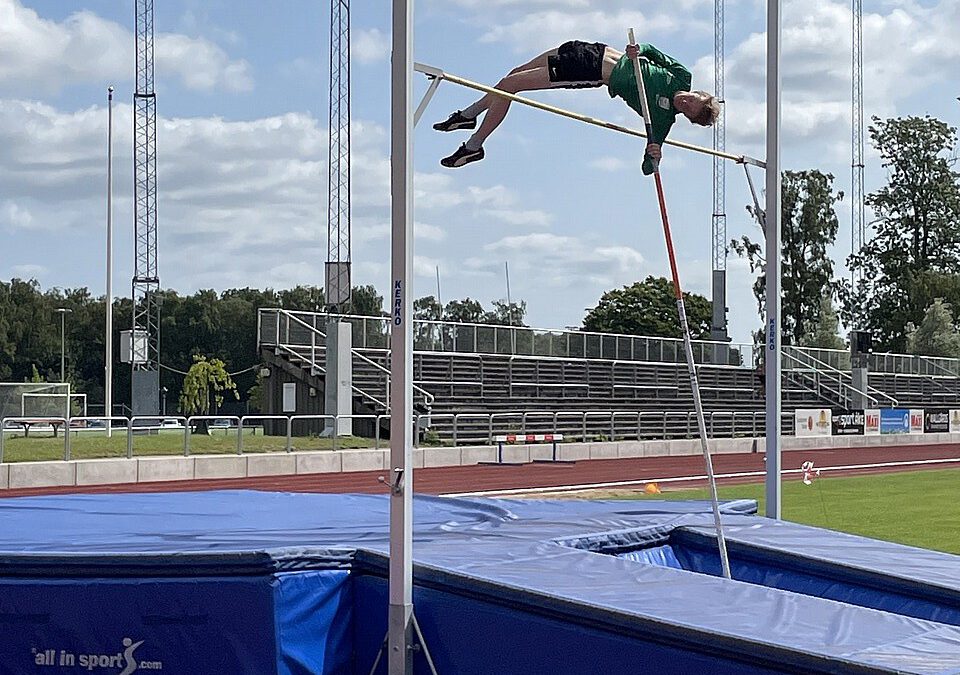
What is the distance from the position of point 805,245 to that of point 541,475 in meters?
42.1

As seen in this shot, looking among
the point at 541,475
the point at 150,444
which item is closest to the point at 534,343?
the point at 541,475

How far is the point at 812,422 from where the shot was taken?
107 feet

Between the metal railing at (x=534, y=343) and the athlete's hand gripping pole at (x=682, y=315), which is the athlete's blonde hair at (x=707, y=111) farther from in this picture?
the metal railing at (x=534, y=343)

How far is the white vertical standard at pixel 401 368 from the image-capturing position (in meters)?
4.63

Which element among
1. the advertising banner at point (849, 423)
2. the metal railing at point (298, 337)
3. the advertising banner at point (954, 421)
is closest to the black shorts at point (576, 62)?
the metal railing at point (298, 337)

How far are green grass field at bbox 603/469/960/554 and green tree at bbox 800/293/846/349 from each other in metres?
37.7

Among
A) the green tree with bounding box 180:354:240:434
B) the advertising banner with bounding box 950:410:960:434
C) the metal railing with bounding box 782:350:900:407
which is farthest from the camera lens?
the green tree with bounding box 180:354:240:434

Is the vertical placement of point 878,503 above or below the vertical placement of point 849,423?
below

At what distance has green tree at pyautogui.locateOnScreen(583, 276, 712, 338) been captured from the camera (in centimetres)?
5809

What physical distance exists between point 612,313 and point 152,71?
113ft

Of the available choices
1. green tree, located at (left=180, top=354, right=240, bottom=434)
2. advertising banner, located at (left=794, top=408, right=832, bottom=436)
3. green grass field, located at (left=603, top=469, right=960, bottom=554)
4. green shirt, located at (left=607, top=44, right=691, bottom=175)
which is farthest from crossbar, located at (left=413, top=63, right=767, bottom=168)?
green tree, located at (left=180, top=354, right=240, bottom=434)

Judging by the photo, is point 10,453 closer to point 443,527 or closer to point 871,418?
point 443,527

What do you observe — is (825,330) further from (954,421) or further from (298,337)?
(298,337)

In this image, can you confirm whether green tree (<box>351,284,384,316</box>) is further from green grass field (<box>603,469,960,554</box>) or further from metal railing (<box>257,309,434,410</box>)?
green grass field (<box>603,469,960,554</box>)
